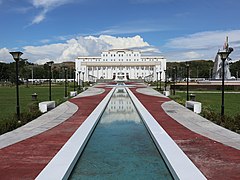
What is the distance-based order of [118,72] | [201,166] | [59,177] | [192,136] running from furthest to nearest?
[118,72]
[192,136]
[201,166]
[59,177]

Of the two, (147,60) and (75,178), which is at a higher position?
(147,60)

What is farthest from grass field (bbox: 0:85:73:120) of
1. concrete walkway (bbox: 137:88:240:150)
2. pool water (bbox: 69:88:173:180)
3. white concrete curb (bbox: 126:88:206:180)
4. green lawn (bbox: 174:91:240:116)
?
green lawn (bbox: 174:91:240:116)

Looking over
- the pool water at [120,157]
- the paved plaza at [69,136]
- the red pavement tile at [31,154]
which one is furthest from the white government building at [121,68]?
the red pavement tile at [31,154]

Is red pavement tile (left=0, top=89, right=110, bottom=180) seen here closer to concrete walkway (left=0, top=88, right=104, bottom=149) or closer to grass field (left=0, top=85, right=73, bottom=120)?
concrete walkway (left=0, top=88, right=104, bottom=149)

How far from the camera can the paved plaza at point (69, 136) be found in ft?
18.6

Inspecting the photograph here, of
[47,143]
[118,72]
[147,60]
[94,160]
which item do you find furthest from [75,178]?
[147,60]

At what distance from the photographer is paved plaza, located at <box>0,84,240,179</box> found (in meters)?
5.68

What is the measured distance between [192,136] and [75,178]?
4.59m

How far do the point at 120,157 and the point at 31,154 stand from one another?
2092 mm

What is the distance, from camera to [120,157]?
661cm

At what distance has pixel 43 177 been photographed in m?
5.13

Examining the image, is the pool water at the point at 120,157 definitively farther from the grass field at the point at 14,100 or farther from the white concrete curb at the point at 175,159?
the grass field at the point at 14,100

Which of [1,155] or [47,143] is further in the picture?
[47,143]

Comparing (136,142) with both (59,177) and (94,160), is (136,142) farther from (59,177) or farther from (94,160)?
(59,177)
